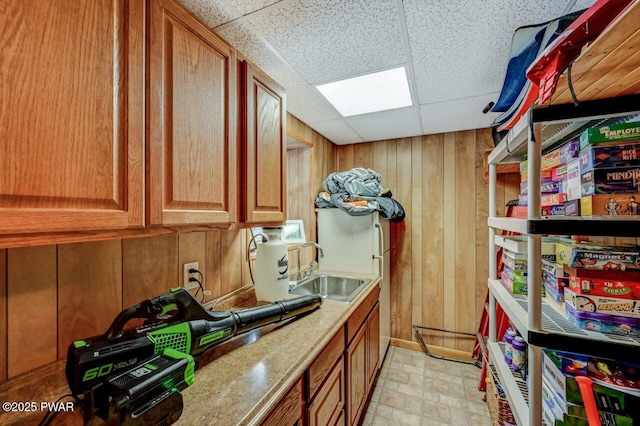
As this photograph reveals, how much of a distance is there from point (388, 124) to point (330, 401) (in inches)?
83.3

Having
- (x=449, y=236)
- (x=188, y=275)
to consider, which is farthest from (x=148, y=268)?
(x=449, y=236)

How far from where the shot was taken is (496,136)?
176 centimetres

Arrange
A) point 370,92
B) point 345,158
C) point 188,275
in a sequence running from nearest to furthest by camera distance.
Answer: point 188,275
point 370,92
point 345,158

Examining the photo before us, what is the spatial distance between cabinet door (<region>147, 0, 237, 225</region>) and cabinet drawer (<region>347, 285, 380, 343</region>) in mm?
928

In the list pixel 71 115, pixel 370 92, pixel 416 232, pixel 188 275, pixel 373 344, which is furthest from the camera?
pixel 416 232

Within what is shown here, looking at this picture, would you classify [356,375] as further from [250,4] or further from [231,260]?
[250,4]

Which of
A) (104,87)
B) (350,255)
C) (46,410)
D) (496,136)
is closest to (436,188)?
(496,136)

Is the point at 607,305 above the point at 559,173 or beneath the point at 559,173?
beneath

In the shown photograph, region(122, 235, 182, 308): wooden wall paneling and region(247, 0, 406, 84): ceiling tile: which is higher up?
region(247, 0, 406, 84): ceiling tile

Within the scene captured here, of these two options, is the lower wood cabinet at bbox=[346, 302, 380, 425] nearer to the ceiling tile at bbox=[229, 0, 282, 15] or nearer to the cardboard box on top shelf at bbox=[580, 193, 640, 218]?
the cardboard box on top shelf at bbox=[580, 193, 640, 218]

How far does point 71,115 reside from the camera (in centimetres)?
64

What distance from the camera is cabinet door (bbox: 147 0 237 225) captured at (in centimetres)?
84

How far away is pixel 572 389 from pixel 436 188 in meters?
1.99

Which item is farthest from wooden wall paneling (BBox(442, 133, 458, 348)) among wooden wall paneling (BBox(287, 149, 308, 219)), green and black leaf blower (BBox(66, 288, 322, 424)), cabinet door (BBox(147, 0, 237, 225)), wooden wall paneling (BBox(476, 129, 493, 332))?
green and black leaf blower (BBox(66, 288, 322, 424))
